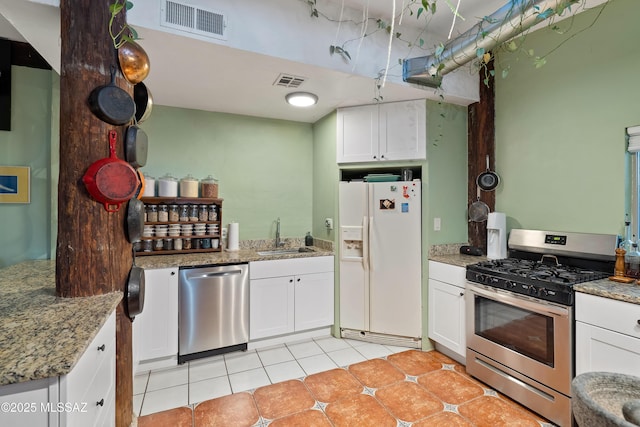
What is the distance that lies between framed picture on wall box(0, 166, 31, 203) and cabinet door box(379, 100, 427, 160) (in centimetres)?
314

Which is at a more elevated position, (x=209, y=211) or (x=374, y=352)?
(x=209, y=211)

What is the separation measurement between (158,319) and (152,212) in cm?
99

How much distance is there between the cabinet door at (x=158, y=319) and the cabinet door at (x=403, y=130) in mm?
2282

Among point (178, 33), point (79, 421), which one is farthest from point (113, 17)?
point (79, 421)

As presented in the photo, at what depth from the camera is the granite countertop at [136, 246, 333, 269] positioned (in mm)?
2539

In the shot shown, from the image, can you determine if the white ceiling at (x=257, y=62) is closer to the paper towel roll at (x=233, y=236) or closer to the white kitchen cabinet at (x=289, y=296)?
the paper towel roll at (x=233, y=236)

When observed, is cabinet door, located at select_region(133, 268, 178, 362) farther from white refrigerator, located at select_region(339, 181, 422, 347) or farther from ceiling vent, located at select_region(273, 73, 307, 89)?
ceiling vent, located at select_region(273, 73, 307, 89)

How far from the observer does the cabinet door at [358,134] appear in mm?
3066

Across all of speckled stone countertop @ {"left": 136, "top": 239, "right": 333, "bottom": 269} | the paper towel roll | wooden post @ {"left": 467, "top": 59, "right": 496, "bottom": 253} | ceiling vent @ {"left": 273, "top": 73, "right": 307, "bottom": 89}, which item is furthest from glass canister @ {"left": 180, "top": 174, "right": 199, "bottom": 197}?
wooden post @ {"left": 467, "top": 59, "right": 496, "bottom": 253}

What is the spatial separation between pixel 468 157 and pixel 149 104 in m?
2.93

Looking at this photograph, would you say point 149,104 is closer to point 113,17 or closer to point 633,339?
point 113,17

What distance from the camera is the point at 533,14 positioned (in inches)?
69.1

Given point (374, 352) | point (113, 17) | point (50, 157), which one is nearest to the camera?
point (113, 17)

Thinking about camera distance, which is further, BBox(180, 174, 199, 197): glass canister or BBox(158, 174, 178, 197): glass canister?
BBox(180, 174, 199, 197): glass canister
